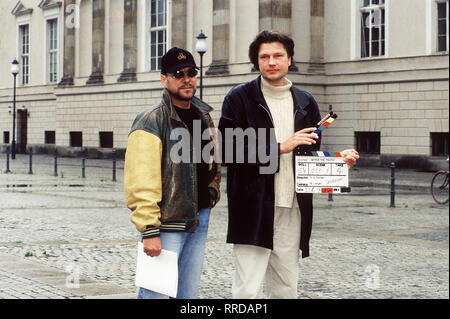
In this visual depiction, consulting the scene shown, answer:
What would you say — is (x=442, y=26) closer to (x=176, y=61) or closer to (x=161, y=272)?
(x=176, y=61)

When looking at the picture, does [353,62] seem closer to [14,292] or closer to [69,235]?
[69,235]

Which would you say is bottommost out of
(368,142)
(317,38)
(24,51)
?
(368,142)

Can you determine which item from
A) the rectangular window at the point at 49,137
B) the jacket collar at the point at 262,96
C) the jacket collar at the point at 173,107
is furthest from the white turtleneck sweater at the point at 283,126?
the rectangular window at the point at 49,137

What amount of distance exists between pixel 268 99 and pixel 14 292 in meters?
3.60

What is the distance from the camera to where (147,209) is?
4781 mm

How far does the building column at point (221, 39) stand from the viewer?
37.8 meters

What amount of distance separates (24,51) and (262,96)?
51593mm

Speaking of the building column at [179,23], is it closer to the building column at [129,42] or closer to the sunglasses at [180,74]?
the building column at [129,42]

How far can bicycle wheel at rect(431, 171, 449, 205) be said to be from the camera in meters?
19.3

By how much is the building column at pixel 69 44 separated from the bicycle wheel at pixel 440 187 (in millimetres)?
32670

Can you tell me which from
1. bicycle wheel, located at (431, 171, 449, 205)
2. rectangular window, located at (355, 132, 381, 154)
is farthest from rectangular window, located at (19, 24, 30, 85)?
bicycle wheel, located at (431, 171, 449, 205)

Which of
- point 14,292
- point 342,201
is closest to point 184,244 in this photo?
point 14,292

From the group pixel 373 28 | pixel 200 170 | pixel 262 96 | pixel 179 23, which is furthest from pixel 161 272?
pixel 179 23

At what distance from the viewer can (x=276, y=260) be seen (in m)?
5.14
